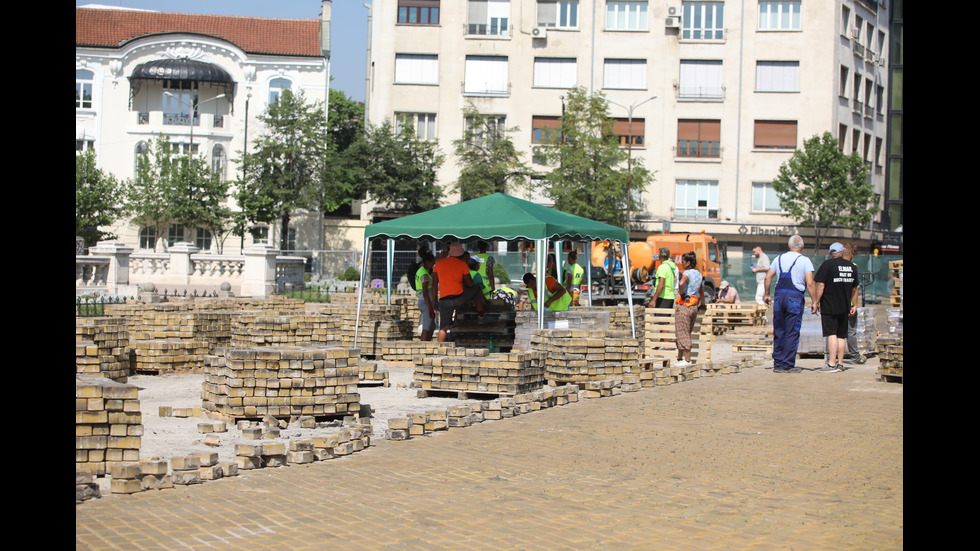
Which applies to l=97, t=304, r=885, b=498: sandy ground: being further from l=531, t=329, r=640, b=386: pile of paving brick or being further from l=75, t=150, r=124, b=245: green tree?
l=75, t=150, r=124, b=245: green tree

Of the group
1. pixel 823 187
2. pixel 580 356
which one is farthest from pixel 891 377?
pixel 823 187

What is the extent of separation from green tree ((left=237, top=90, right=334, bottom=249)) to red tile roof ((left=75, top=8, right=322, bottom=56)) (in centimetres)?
428

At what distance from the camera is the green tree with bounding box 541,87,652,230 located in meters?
50.1

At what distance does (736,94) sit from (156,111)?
31971 millimetres

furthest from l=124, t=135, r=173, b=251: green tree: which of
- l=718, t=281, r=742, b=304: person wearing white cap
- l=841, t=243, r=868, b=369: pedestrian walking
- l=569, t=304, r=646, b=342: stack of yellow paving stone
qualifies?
l=841, t=243, r=868, b=369: pedestrian walking

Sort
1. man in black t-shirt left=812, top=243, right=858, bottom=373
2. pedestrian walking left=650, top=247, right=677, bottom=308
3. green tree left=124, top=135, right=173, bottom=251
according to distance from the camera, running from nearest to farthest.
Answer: man in black t-shirt left=812, top=243, right=858, bottom=373
pedestrian walking left=650, top=247, right=677, bottom=308
green tree left=124, top=135, right=173, bottom=251

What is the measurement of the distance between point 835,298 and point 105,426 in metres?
10.9

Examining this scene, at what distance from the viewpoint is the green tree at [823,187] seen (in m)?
52.2

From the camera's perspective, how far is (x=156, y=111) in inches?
2158

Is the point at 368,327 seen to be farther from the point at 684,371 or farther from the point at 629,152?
the point at 629,152

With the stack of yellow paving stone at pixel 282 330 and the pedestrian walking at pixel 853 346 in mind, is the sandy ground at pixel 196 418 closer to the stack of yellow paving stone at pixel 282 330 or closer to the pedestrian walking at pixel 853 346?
the stack of yellow paving stone at pixel 282 330
